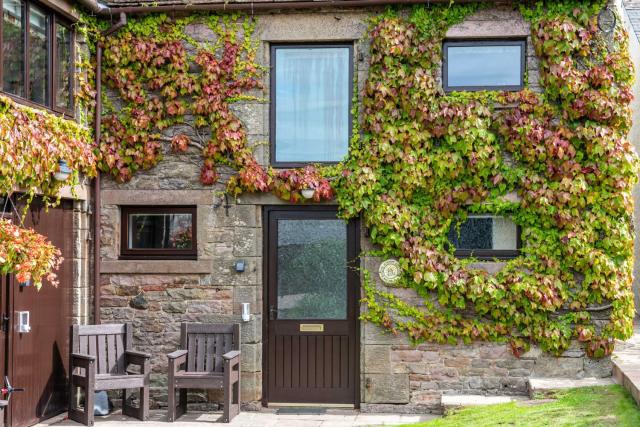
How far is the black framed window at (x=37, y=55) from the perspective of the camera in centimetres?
838

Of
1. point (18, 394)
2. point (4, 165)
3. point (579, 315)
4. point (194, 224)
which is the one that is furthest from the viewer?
point (194, 224)

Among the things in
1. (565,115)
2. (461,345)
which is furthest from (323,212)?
(565,115)

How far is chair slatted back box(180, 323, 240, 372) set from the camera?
384 inches

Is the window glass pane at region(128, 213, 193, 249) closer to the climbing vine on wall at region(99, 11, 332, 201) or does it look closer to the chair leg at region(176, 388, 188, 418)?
the climbing vine on wall at region(99, 11, 332, 201)

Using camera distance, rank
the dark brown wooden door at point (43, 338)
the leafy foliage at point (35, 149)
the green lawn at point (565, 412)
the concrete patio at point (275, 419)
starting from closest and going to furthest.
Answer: the green lawn at point (565, 412), the leafy foliage at point (35, 149), the dark brown wooden door at point (43, 338), the concrete patio at point (275, 419)

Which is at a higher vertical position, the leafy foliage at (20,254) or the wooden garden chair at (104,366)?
the leafy foliage at (20,254)

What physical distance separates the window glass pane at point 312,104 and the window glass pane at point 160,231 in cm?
132

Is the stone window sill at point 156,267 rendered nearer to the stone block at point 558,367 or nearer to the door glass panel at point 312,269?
the door glass panel at point 312,269

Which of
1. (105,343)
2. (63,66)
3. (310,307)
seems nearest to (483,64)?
(310,307)

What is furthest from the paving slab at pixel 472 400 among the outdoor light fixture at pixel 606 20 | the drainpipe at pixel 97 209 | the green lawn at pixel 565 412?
the outdoor light fixture at pixel 606 20

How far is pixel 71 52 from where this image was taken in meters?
9.77

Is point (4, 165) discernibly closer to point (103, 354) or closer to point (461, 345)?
point (103, 354)

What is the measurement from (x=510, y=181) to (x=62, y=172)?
4661 millimetres

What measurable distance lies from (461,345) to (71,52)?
5.33 meters
